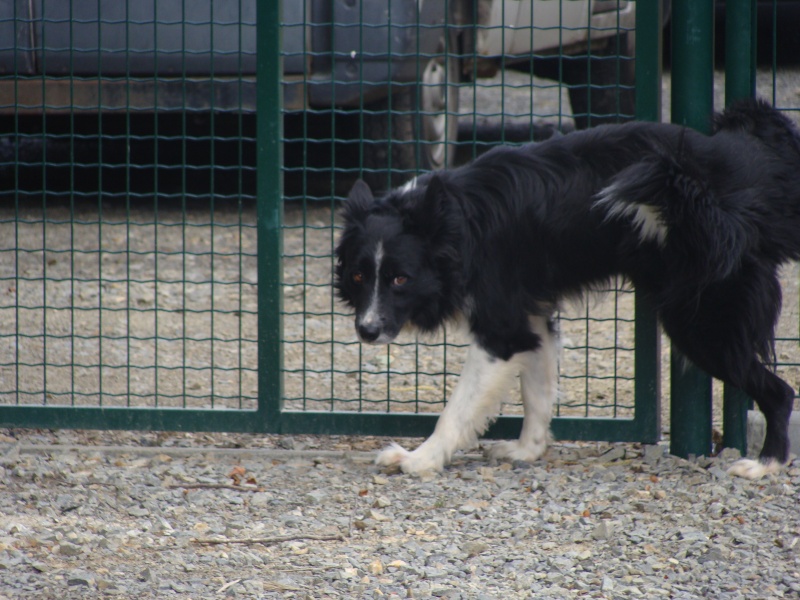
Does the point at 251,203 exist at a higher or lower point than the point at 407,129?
lower

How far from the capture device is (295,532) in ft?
12.7

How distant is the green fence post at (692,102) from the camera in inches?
173

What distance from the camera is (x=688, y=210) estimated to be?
4090 millimetres

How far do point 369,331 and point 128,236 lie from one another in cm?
124

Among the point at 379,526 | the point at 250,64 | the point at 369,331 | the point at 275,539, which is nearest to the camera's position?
the point at 275,539

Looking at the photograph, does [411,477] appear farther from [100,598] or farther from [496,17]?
[496,17]

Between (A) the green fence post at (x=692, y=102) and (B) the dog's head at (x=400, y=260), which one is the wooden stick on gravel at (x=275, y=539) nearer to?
(B) the dog's head at (x=400, y=260)

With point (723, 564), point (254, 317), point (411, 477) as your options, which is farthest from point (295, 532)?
point (254, 317)

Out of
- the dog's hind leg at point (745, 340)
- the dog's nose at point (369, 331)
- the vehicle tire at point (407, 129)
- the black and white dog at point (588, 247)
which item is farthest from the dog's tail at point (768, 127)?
the vehicle tire at point (407, 129)

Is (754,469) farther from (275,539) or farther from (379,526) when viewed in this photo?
(275,539)

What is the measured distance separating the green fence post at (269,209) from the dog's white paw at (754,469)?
186 centimetres

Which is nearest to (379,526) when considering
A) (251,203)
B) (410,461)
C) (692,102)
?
(410,461)

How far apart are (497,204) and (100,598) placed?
6.79ft

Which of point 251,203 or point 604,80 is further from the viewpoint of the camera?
point 604,80
